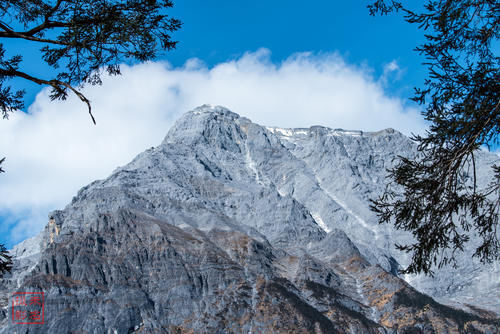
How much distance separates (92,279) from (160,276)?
59.2ft

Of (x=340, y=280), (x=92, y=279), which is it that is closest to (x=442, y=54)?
(x=92, y=279)

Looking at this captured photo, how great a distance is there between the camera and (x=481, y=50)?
1471 centimetres

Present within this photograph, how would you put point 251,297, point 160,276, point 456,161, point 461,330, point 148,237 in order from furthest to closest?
point 148,237 < point 160,276 < point 251,297 < point 461,330 < point 456,161

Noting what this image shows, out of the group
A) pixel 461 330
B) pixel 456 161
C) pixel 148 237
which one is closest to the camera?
pixel 456 161

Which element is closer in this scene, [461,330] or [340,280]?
[461,330]

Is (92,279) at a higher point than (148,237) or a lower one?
lower

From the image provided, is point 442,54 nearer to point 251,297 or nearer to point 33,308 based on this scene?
point 251,297

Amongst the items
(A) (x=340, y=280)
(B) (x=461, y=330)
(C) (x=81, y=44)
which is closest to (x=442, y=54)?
(C) (x=81, y=44)

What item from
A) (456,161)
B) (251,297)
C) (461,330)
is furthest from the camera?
(251,297)

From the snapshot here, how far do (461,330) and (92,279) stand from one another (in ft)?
307

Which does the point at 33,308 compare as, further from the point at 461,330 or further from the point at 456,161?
the point at 456,161

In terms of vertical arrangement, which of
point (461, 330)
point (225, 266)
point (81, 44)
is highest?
point (225, 266)

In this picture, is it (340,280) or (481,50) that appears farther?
(340,280)

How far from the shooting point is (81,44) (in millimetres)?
14602
